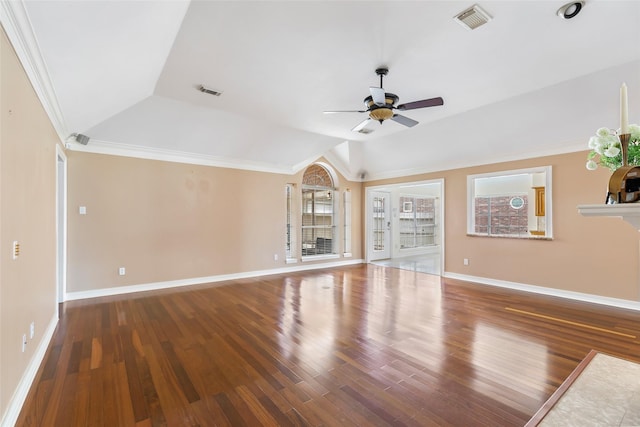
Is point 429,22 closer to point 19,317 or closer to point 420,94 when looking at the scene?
point 420,94

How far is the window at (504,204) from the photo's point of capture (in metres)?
5.69

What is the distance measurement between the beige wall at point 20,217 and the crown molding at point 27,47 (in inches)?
2.7

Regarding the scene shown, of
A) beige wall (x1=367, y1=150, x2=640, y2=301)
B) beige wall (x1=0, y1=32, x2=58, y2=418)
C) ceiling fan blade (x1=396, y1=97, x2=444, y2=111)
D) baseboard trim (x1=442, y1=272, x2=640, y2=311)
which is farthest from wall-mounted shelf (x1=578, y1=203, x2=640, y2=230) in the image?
baseboard trim (x1=442, y1=272, x2=640, y2=311)

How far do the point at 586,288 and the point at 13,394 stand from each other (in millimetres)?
6720

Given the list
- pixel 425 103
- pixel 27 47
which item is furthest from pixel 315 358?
pixel 27 47

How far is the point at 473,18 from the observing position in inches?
94.1

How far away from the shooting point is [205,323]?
11.6 feet

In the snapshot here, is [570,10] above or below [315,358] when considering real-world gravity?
above

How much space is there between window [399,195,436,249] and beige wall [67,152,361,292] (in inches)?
175

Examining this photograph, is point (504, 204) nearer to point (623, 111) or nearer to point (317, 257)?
point (317, 257)

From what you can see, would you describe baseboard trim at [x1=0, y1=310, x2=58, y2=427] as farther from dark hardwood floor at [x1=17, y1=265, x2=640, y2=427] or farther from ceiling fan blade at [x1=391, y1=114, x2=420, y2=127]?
ceiling fan blade at [x1=391, y1=114, x2=420, y2=127]

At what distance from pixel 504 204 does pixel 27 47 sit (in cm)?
700

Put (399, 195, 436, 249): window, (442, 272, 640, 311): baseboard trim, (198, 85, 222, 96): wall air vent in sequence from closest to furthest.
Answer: (198, 85, 222, 96): wall air vent
(442, 272, 640, 311): baseboard trim
(399, 195, 436, 249): window

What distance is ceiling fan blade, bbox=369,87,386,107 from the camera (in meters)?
2.94
